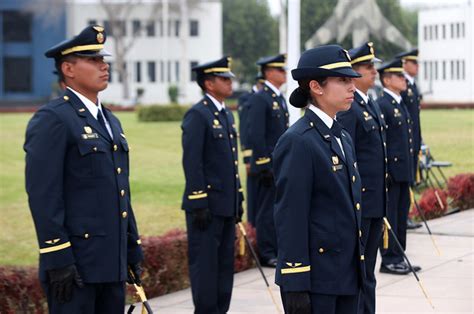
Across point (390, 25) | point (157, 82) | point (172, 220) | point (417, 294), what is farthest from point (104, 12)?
point (417, 294)

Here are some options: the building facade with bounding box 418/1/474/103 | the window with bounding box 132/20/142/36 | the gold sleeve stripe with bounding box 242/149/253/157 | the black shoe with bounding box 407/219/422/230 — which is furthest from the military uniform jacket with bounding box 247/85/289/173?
the window with bounding box 132/20/142/36

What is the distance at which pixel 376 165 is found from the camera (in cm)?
790

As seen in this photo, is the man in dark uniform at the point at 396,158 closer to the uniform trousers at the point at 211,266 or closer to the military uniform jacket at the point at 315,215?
the uniform trousers at the point at 211,266

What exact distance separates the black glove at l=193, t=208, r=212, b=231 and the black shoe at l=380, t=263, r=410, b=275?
9.46ft

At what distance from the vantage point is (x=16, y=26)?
7112 cm

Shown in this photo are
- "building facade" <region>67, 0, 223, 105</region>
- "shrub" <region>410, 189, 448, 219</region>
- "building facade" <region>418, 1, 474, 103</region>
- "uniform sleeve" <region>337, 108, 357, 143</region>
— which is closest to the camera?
"uniform sleeve" <region>337, 108, 357, 143</region>

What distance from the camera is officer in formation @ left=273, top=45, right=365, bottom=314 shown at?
192 inches

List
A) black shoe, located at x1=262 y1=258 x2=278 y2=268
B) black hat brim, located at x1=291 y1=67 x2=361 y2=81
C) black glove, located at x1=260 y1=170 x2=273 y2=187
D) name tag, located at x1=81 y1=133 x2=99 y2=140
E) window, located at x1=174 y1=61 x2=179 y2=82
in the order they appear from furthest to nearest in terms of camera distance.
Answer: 1. window, located at x1=174 y1=61 x2=179 y2=82
2. black glove, located at x1=260 y1=170 x2=273 y2=187
3. black shoe, located at x1=262 y1=258 x2=278 y2=268
4. name tag, located at x1=81 y1=133 x2=99 y2=140
5. black hat brim, located at x1=291 y1=67 x2=361 y2=81

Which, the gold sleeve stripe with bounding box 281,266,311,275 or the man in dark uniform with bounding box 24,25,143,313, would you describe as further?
the man in dark uniform with bounding box 24,25,143,313

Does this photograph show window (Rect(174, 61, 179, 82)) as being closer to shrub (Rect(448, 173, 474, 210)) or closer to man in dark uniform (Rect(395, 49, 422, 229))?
shrub (Rect(448, 173, 474, 210))

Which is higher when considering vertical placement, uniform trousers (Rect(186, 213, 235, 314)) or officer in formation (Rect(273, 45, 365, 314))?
officer in formation (Rect(273, 45, 365, 314))

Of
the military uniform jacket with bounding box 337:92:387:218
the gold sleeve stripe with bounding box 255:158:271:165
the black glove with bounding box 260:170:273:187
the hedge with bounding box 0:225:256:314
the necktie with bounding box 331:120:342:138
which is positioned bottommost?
the hedge with bounding box 0:225:256:314

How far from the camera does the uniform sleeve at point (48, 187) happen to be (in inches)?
199

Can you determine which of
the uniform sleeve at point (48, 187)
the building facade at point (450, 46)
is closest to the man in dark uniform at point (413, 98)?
the uniform sleeve at point (48, 187)
